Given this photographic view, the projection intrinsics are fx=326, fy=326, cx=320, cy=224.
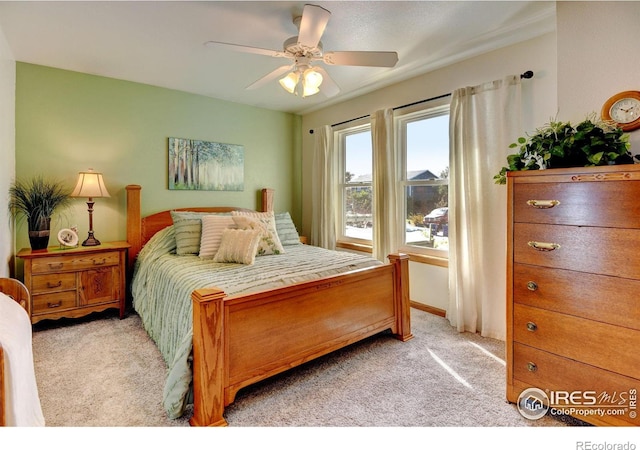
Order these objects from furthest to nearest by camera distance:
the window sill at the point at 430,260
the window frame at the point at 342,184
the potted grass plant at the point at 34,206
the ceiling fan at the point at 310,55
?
the window frame at the point at 342,184
the window sill at the point at 430,260
the potted grass plant at the point at 34,206
the ceiling fan at the point at 310,55

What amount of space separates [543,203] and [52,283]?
3723 millimetres

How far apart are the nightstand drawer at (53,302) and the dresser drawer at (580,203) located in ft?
11.7

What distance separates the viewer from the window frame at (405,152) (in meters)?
3.22

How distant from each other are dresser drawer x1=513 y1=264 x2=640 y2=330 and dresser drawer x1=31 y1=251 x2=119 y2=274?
11.0 ft

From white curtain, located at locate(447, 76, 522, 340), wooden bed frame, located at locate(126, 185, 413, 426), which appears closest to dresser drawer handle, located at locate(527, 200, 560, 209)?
white curtain, located at locate(447, 76, 522, 340)

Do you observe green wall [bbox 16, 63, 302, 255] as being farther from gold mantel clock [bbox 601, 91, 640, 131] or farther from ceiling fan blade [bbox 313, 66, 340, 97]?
gold mantel clock [bbox 601, 91, 640, 131]

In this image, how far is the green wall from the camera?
3.09 m

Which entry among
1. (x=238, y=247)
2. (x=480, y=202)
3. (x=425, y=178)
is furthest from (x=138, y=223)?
(x=480, y=202)

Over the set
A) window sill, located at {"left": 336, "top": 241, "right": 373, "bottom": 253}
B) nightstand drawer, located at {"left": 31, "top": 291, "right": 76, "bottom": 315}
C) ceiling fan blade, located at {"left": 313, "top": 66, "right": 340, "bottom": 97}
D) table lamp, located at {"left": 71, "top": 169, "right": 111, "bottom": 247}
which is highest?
ceiling fan blade, located at {"left": 313, "top": 66, "right": 340, "bottom": 97}

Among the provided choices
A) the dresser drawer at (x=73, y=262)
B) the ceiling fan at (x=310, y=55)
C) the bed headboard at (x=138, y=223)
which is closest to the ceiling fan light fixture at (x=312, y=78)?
the ceiling fan at (x=310, y=55)

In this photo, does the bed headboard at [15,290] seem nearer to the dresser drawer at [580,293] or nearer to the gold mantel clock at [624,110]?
the dresser drawer at [580,293]

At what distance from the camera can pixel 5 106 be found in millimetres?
2611

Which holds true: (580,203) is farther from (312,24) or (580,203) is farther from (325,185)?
(325,185)

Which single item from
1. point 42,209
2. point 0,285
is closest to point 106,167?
point 42,209
